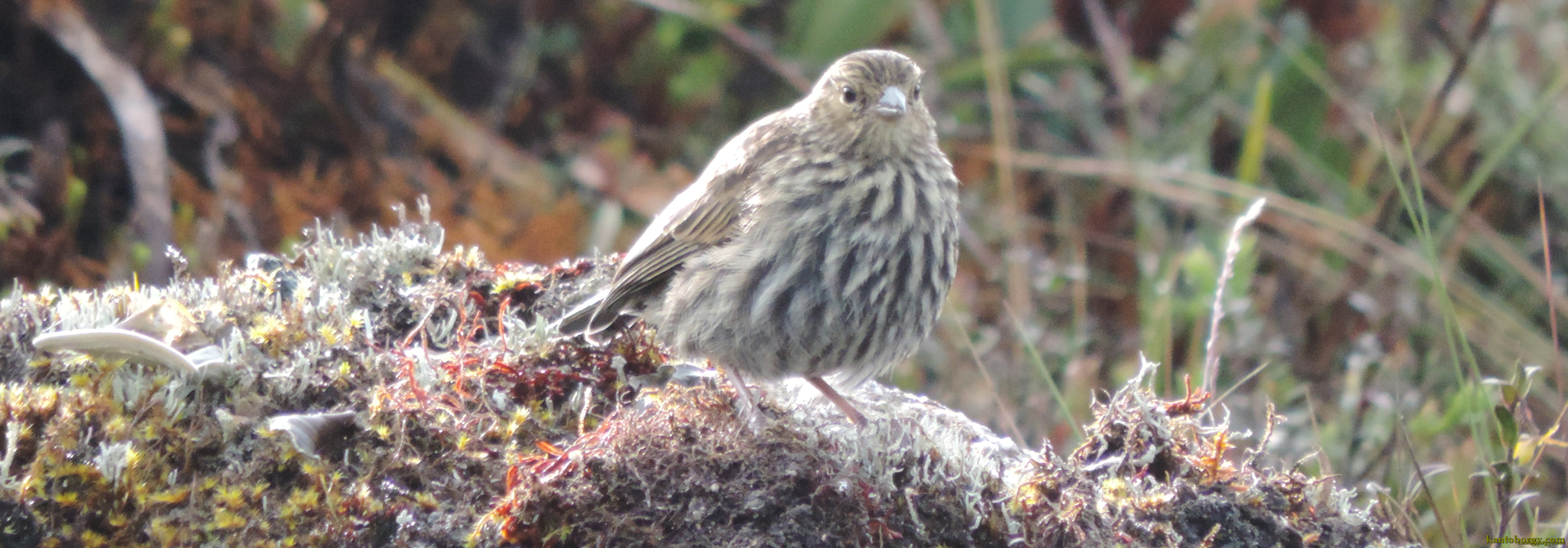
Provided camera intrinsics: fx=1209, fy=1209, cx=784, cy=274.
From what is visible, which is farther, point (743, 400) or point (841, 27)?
point (841, 27)

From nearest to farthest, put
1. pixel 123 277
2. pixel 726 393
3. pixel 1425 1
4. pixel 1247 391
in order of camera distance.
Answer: pixel 726 393 → pixel 123 277 → pixel 1247 391 → pixel 1425 1

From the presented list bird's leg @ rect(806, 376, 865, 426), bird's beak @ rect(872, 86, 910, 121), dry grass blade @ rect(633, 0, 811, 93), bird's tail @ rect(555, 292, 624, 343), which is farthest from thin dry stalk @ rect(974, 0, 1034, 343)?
bird's tail @ rect(555, 292, 624, 343)

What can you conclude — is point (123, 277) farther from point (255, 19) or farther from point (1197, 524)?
point (1197, 524)

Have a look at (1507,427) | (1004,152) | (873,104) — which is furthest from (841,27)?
(1507,427)

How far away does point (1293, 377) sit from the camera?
16.8 ft

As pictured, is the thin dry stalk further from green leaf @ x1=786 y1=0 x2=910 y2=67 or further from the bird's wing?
the bird's wing

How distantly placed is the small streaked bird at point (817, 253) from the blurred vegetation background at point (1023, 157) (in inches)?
53.1

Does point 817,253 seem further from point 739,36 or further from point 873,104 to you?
point 739,36

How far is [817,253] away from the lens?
2.90 meters

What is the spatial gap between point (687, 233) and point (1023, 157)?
116 inches

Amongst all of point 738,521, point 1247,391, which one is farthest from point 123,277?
point 1247,391

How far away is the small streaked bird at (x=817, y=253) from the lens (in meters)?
2.89

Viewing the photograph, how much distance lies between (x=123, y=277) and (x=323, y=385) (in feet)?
7.66

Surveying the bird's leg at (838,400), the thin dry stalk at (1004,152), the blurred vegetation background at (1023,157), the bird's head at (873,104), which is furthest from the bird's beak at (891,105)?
the thin dry stalk at (1004,152)
